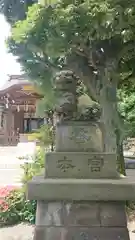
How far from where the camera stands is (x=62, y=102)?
4219 mm

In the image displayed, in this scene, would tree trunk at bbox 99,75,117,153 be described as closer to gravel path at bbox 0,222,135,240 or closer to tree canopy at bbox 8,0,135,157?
tree canopy at bbox 8,0,135,157

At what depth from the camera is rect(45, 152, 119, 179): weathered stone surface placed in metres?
4.01

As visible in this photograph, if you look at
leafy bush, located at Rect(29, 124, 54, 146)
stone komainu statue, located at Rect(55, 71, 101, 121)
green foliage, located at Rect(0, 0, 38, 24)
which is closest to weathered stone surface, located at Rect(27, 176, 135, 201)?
stone komainu statue, located at Rect(55, 71, 101, 121)

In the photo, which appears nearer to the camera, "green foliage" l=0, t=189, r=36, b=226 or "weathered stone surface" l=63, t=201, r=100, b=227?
"weathered stone surface" l=63, t=201, r=100, b=227

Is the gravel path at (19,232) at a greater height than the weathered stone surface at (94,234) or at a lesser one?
lesser

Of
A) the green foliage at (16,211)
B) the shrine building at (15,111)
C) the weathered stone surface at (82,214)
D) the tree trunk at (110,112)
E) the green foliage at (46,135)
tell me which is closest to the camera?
the weathered stone surface at (82,214)

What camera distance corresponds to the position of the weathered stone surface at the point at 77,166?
4.01 meters

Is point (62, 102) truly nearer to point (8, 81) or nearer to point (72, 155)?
point (72, 155)

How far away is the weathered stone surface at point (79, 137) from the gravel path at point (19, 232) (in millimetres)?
2816

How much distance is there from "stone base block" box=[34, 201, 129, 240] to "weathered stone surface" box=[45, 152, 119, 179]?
0.99 feet

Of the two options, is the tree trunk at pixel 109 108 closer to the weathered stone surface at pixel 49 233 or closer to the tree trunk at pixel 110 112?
the tree trunk at pixel 110 112

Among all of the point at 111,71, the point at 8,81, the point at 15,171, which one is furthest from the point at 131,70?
the point at 8,81

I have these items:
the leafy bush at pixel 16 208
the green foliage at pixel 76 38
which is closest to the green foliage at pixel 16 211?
the leafy bush at pixel 16 208

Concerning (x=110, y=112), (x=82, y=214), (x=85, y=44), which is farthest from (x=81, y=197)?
(x=110, y=112)
